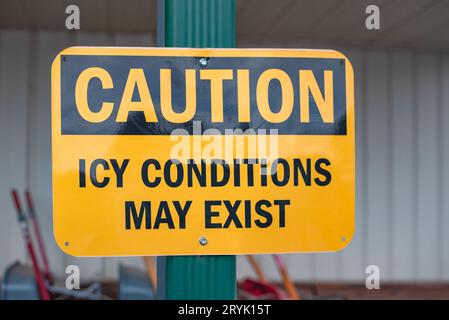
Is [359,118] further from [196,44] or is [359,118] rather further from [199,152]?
[199,152]

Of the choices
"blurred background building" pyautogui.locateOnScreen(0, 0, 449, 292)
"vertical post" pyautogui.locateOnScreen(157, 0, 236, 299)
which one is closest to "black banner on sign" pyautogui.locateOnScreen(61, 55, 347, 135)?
"vertical post" pyautogui.locateOnScreen(157, 0, 236, 299)

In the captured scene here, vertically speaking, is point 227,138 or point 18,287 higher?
point 227,138

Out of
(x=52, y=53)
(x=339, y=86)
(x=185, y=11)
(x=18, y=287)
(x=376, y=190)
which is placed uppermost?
(x=52, y=53)

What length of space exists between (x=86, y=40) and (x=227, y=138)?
5159 mm

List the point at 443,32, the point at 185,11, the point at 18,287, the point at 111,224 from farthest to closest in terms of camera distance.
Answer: the point at 443,32
the point at 18,287
the point at 185,11
the point at 111,224

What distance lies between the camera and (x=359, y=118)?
21.7 feet

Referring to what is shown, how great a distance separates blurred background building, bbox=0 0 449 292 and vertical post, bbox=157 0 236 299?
3882 millimetres

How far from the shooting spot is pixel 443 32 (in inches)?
235

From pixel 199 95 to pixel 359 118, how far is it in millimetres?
5476

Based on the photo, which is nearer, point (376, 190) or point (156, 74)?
point (156, 74)

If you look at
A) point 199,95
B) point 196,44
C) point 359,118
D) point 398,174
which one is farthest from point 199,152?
point 398,174

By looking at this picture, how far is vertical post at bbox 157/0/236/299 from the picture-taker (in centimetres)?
150

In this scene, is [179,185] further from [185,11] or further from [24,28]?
[24,28]

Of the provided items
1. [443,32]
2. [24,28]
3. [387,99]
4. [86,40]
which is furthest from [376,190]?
[24,28]
